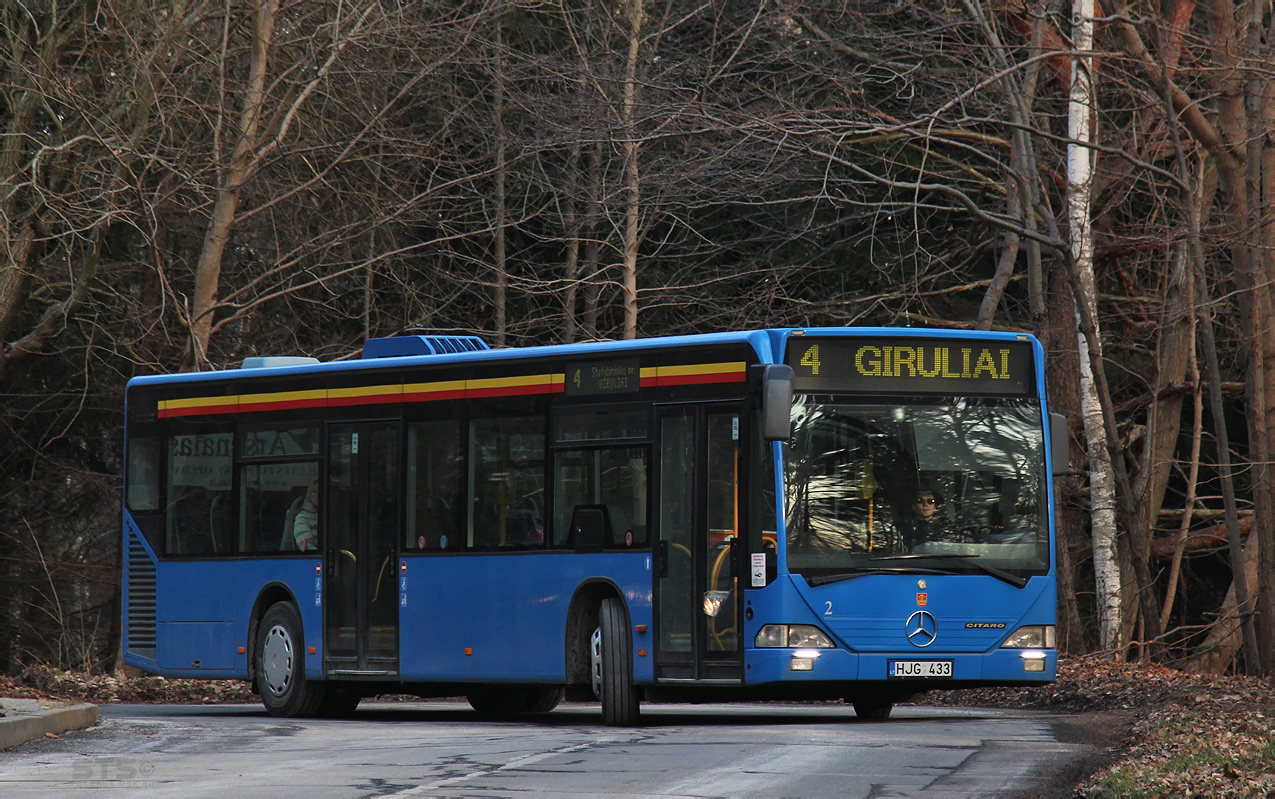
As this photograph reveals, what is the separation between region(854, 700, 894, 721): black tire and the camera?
15.1m

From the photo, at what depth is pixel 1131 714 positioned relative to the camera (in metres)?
15.0

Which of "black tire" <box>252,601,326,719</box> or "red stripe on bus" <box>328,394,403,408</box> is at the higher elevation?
"red stripe on bus" <box>328,394,403,408</box>

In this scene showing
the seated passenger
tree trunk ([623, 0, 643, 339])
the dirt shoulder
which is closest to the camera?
the dirt shoulder

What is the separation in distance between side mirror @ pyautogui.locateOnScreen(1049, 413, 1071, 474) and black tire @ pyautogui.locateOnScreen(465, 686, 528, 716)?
5712 millimetres

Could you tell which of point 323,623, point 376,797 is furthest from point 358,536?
point 376,797

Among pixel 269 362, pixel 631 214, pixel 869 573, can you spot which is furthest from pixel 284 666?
pixel 631 214

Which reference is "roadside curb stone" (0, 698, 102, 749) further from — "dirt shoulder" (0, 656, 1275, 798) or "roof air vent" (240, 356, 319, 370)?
"roof air vent" (240, 356, 319, 370)

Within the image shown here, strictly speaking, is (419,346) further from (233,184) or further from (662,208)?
(662,208)

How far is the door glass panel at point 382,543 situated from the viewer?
16.1 metres

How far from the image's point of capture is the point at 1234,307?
82.7 ft

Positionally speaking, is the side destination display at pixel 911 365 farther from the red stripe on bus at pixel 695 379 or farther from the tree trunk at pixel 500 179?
the tree trunk at pixel 500 179

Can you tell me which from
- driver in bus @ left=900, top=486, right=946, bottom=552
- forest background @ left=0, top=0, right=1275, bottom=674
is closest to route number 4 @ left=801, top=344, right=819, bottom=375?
driver in bus @ left=900, top=486, right=946, bottom=552

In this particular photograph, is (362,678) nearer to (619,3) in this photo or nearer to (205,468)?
(205,468)

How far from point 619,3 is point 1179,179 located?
9370 millimetres
